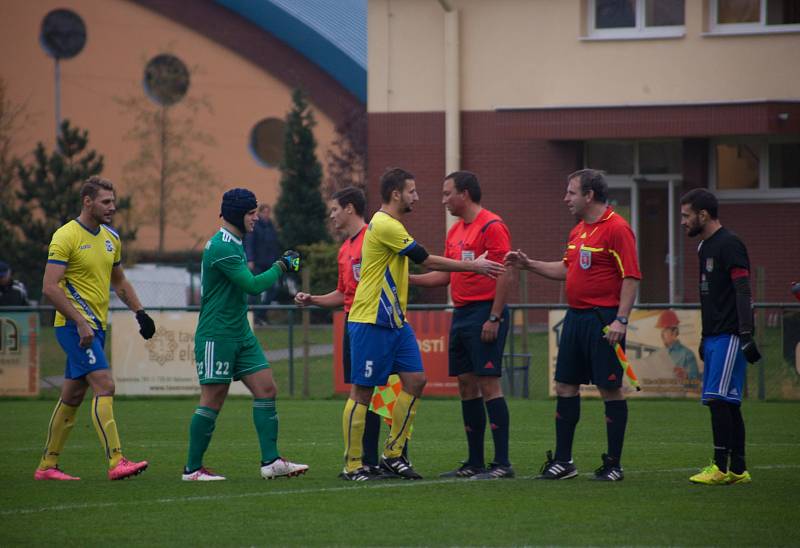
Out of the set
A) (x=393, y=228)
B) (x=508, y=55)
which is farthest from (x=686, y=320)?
(x=508, y=55)

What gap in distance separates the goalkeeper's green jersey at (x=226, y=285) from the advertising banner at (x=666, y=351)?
326 inches

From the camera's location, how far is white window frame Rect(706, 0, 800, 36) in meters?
25.4

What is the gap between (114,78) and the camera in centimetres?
3962

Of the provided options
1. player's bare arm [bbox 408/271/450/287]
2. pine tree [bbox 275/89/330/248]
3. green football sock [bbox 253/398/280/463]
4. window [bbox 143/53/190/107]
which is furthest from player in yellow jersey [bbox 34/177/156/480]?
window [bbox 143/53/190/107]

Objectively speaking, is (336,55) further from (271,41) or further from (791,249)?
(791,249)

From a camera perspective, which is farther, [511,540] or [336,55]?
[336,55]

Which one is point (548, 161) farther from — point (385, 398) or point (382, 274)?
point (382, 274)

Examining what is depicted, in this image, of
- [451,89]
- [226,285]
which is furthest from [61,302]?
[451,89]

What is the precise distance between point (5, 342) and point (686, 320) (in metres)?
9.38

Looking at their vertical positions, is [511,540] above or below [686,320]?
below

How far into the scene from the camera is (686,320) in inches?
672

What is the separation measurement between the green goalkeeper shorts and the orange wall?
30.0 metres

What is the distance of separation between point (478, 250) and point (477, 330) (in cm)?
62

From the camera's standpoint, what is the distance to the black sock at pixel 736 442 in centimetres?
948
